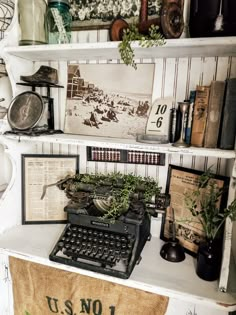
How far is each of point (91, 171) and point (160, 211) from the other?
480 millimetres

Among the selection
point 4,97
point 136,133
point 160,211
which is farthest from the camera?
point 4,97

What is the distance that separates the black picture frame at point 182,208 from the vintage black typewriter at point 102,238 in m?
0.11

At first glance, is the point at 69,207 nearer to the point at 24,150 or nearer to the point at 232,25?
the point at 24,150

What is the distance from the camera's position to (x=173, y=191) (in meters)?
1.31

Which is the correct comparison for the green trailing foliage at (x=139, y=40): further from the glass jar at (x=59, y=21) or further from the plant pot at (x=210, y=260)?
the plant pot at (x=210, y=260)

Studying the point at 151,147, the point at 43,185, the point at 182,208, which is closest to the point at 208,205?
the point at 182,208

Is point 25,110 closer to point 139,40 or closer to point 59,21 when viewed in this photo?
point 59,21

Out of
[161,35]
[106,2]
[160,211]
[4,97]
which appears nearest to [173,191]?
[160,211]

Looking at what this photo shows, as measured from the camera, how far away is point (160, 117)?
4.20 feet

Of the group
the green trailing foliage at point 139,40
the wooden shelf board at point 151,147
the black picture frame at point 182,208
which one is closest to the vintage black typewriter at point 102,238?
the black picture frame at point 182,208

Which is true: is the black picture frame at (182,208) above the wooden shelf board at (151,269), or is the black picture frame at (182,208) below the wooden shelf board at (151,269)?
above

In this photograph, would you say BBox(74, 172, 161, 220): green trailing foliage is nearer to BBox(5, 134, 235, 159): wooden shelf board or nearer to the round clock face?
BBox(5, 134, 235, 159): wooden shelf board

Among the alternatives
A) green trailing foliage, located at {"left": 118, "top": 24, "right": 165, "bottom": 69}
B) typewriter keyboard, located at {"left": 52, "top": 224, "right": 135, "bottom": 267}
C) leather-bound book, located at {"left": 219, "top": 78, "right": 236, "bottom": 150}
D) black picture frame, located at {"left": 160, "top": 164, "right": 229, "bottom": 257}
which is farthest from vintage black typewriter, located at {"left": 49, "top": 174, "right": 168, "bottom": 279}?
Answer: green trailing foliage, located at {"left": 118, "top": 24, "right": 165, "bottom": 69}

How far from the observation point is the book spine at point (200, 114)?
106cm
